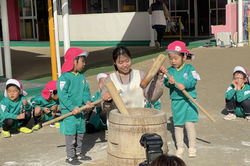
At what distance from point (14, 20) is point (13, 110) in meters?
18.2

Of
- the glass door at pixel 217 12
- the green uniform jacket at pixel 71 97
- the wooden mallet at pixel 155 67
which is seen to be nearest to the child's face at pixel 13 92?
the green uniform jacket at pixel 71 97

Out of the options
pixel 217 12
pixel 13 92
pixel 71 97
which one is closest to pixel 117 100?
pixel 71 97

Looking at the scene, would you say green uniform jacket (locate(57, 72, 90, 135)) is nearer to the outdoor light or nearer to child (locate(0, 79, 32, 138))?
child (locate(0, 79, 32, 138))

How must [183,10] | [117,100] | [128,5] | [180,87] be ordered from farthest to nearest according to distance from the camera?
[128,5]
[183,10]
[180,87]
[117,100]

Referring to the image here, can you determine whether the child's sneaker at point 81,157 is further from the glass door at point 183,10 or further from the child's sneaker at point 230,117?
the glass door at point 183,10

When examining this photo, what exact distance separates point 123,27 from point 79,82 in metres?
14.0

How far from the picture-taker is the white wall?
60.9 feet

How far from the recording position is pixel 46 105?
23.2 ft

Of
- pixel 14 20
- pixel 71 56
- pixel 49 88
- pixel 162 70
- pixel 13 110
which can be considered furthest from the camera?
pixel 14 20

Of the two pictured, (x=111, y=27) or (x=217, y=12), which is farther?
(x=217, y=12)

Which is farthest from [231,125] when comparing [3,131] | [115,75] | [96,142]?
[3,131]

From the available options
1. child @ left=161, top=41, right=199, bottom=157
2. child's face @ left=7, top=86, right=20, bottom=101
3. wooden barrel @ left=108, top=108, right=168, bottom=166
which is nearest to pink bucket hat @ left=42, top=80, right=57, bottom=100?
child's face @ left=7, top=86, right=20, bottom=101

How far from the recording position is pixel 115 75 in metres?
4.91

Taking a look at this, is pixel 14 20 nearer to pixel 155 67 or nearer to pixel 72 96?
pixel 72 96
